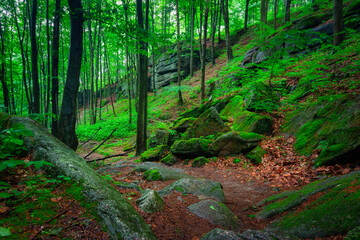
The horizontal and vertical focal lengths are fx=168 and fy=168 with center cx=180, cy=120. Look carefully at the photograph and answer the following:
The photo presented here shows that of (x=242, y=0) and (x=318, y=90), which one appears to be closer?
(x=318, y=90)

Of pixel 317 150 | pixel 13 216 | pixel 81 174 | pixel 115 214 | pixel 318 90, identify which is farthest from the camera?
pixel 318 90

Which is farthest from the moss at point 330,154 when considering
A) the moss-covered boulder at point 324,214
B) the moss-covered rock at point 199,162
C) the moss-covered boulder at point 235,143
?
the moss-covered rock at point 199,162

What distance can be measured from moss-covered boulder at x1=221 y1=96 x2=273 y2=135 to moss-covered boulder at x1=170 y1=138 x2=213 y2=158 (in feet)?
6.33

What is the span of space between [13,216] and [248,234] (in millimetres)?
2594

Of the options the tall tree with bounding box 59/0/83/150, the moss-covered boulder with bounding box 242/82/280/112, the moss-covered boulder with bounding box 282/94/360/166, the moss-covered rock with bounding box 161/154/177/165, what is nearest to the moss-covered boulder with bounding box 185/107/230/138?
the moss-covered rock with bounding box 161/154/177/165

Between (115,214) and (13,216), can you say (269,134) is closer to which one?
(115,214)

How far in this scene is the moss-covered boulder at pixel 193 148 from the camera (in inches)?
303

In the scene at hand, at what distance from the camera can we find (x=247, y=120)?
27.1 feet

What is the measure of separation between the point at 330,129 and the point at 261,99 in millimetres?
4095

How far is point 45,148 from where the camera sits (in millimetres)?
2598

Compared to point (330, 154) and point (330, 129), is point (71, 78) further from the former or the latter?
point (330, 129)

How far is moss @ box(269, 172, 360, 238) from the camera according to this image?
72.8 inches

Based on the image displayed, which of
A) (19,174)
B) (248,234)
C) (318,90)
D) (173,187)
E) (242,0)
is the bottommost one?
(173,187)

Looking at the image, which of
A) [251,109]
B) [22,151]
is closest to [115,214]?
[22,151]
